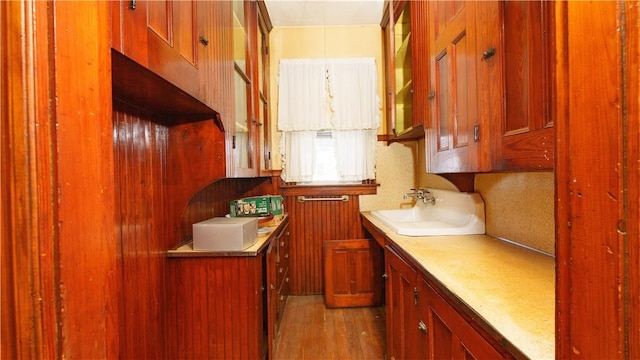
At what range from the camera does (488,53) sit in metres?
1.16

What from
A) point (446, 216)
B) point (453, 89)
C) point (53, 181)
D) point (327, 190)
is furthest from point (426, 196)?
point (53, 181)

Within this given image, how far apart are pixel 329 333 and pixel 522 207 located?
162 centimetres

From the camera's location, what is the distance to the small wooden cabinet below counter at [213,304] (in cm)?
153

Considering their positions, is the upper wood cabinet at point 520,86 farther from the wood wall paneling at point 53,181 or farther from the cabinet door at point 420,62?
the wood wall paneling at point 53,181

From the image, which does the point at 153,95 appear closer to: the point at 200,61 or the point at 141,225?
the point at 200,61

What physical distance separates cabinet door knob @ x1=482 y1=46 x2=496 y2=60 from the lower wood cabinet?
885 mm

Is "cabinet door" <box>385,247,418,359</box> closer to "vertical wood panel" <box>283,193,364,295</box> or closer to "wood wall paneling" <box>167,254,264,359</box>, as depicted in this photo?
"wood wall paneling" <box>167,254,264,359</box>

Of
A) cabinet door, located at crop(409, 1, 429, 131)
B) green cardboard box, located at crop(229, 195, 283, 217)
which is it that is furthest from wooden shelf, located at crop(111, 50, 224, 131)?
cabinet door, located at crop(409, 1, 429, 131)

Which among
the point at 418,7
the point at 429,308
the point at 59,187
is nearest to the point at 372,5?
the point at 418,7

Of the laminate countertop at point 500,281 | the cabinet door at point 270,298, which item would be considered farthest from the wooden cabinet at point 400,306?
the cabinet door at point 270,298

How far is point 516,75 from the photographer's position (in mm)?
1044

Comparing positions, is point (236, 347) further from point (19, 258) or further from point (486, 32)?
point (486, 32)

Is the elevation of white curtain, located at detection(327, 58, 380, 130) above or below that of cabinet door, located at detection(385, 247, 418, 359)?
above

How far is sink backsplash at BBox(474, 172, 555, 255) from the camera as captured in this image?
4.11ft
